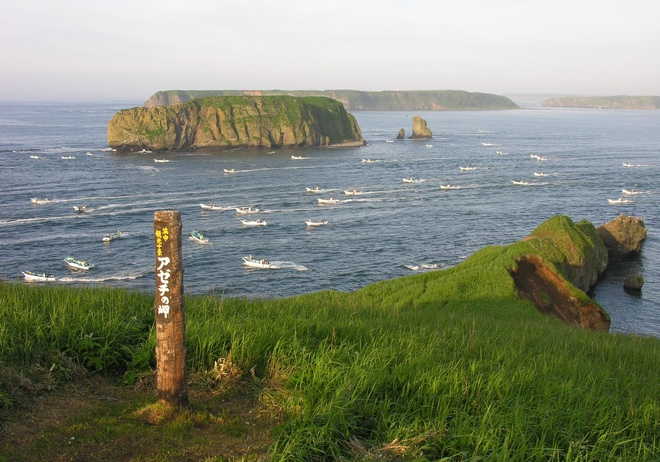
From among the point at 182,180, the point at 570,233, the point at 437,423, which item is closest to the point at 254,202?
the point at 182,180

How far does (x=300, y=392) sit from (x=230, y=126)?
129 m

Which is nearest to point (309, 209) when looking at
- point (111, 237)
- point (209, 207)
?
point (209, 207)

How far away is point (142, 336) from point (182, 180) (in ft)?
255

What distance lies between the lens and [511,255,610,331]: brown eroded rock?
30.3 meters

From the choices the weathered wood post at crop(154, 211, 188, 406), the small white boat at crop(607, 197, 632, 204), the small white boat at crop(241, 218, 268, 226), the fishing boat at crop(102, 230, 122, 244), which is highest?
the weathered wood post at crop(154, 211, 188, 406)

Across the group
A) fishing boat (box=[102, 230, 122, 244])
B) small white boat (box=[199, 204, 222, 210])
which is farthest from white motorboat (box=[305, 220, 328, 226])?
fishing boat (box=[102, 230, 122, 244])

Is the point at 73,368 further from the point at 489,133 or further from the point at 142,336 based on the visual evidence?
the point at 489,133

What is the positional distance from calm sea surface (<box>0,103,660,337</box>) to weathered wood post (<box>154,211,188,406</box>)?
597 centimetres

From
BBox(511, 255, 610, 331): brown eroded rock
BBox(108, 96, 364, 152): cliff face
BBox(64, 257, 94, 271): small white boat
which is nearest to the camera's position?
BBox(511, 255, 610, 331): brown eroded rock

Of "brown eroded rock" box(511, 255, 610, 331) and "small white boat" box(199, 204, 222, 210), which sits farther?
"small white boat" box(199, 204, 222, 210)

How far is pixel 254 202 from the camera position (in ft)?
237

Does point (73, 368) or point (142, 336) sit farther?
point (142, 336)

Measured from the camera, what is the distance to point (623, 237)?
164 ft

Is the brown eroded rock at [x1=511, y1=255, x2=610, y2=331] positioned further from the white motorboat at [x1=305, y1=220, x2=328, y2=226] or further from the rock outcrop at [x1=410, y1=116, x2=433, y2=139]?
the rock outcrop at [x1=410, y1=116, x2=433, y2=139]
